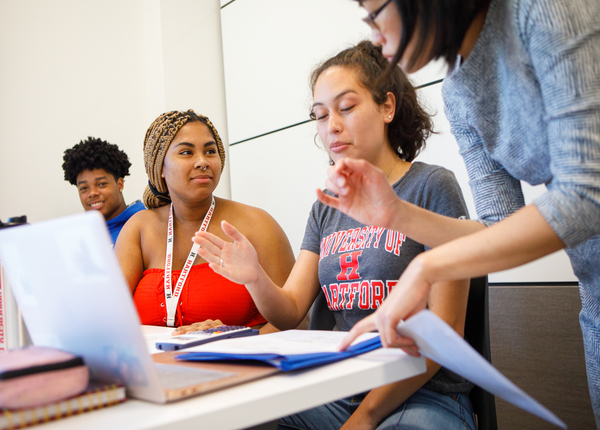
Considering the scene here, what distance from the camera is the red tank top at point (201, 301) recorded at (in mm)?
1662

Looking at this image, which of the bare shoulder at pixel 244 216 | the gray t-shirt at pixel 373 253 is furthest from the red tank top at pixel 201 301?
the gray t-shirt at pixel 373 253

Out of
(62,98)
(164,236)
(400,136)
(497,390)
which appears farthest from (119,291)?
(62,98)

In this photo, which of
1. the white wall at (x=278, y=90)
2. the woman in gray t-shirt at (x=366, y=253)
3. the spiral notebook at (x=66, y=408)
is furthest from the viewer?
the white wall at (x=278, y=90)

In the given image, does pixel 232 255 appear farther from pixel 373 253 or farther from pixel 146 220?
pixel 146 220

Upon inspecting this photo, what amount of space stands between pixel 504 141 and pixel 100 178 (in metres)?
2.52

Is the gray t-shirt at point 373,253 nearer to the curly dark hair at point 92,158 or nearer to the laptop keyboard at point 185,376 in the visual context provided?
the laptop keyboard at point 185,376

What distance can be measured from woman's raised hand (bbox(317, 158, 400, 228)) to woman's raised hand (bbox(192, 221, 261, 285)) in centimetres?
31

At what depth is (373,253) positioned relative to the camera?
1.18 metres

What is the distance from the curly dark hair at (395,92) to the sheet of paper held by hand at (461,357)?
0.90 meters

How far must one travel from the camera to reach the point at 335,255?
126 centimetres

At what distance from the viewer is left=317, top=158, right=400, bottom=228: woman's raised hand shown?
29.4 inches

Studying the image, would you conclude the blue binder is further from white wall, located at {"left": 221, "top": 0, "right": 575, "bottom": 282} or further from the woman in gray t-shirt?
white wall, located at {"left": 221, "top": 0, "right": 575, "bottom": 282}

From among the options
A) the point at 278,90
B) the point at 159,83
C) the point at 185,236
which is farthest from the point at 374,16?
the point at 159,83

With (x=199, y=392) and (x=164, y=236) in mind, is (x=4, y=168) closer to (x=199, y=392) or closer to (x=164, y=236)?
(x=164, y=236)
